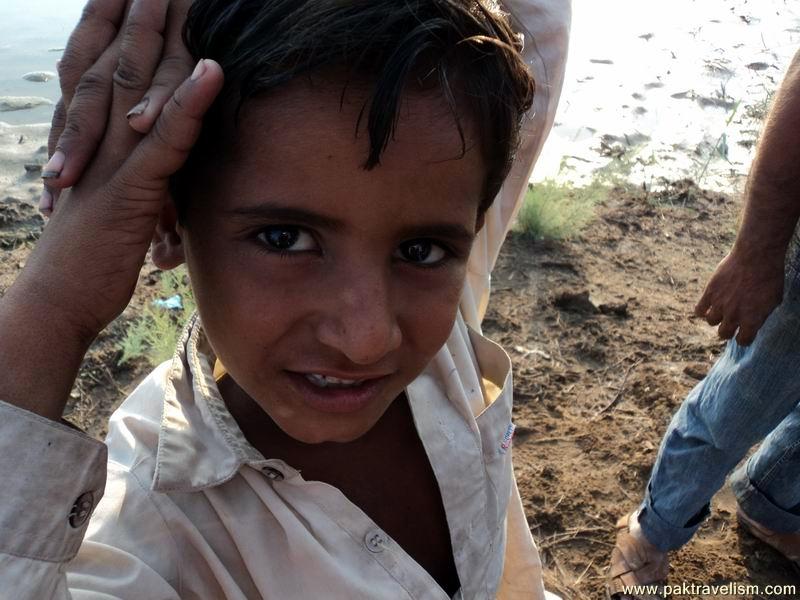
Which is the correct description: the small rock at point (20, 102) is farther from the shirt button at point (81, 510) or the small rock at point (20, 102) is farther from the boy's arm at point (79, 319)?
the shirt button at point (81, 510)

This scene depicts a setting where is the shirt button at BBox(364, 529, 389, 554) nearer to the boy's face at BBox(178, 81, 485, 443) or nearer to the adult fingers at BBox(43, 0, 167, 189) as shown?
the boy's face at BBox(178, 81, 485, 443)

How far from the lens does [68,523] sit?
3.42 feet

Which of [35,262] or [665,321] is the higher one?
[35,262]

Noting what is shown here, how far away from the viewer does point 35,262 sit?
1061mm

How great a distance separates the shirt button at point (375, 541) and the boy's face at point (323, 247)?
0.20 metres

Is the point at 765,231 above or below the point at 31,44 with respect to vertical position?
above

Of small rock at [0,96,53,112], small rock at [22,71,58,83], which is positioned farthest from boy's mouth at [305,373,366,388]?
small rock at [22,71,58,83]

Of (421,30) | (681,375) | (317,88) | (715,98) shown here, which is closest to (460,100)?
(421,30)

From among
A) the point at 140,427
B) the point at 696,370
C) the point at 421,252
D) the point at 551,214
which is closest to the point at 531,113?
the point at 421,252

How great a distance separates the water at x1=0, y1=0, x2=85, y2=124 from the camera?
5.64 metres

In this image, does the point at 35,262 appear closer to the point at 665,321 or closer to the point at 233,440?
the point at 233,440

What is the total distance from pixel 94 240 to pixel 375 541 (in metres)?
0.67

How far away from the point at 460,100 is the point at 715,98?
5.64m

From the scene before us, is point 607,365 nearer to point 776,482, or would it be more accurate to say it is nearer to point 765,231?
point 776,482
